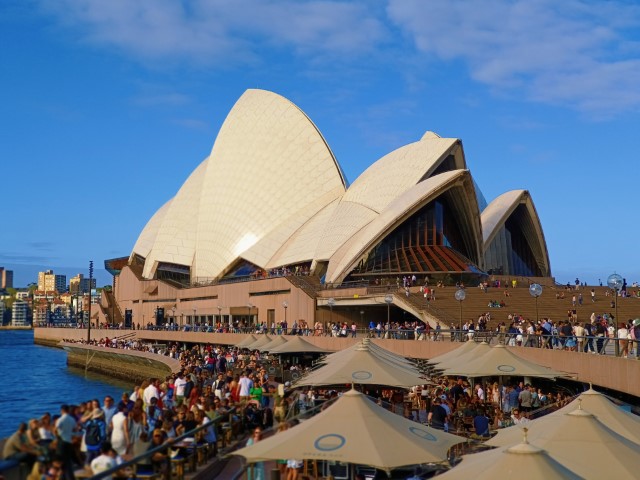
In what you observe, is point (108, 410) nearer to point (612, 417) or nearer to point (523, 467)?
point (523, 467)

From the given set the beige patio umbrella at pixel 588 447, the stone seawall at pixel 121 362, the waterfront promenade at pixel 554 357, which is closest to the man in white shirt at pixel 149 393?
the beige patio umbrella at pixel 588 447

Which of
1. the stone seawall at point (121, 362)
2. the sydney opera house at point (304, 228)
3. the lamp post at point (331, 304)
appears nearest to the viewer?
the lamp post at point (331, 304)

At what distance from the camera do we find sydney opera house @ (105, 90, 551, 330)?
45.7 metres

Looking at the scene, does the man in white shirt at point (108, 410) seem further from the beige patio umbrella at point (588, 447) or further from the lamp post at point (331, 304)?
the lamp post at point (331, 304)

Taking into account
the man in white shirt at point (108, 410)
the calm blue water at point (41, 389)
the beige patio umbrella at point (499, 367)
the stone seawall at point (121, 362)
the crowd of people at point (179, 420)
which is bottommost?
the calm blue water at point (41, 389)

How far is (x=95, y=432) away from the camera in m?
9.22

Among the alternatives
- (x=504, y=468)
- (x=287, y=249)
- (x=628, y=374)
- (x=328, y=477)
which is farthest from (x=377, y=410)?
(x=287, y=249)

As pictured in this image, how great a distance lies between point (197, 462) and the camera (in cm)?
897

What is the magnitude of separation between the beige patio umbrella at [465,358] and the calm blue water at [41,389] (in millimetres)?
14761

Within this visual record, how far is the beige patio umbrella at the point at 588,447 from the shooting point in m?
7.43

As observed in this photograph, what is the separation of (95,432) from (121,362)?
132 feet

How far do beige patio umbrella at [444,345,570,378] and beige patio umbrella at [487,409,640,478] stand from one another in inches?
302

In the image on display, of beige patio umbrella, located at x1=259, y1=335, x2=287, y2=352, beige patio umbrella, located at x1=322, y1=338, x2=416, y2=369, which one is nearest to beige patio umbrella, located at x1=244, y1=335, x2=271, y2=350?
beige patio umbrella, located at x1=259, y1=335, x2=287, y2=352

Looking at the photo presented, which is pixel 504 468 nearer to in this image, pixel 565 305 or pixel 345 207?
pixel 565 305
